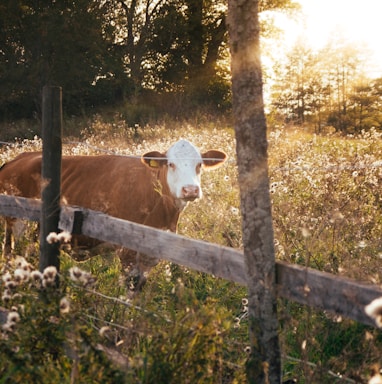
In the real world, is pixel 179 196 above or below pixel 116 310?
above

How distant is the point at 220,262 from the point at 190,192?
6.98 feet

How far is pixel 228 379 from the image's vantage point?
3.80 meters

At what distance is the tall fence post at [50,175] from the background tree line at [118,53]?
78.9 ft

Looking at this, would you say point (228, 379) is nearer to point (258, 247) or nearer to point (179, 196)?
point (258, 247)

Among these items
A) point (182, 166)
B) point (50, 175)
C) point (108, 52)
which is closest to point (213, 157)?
point (182, 166)

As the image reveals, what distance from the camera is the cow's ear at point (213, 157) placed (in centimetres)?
591

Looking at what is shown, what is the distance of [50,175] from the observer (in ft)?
13.2

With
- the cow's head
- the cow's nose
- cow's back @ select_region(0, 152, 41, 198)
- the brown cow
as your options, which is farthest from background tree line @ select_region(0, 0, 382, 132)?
the cow's nose

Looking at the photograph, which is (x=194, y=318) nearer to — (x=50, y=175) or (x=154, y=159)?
(x=50, y=175)

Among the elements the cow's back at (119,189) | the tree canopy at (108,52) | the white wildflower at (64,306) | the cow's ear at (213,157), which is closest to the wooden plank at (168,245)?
the white wildflower at (64,306)

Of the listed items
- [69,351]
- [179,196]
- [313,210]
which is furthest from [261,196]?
[313,210]

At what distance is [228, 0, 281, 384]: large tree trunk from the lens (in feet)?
9.41

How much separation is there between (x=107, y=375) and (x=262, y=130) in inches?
52.0

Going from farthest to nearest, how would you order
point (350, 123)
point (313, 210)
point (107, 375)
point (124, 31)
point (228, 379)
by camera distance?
point (350, 123), point (124, 31), point (313, 210), point (228, 379), point (107, 375)
